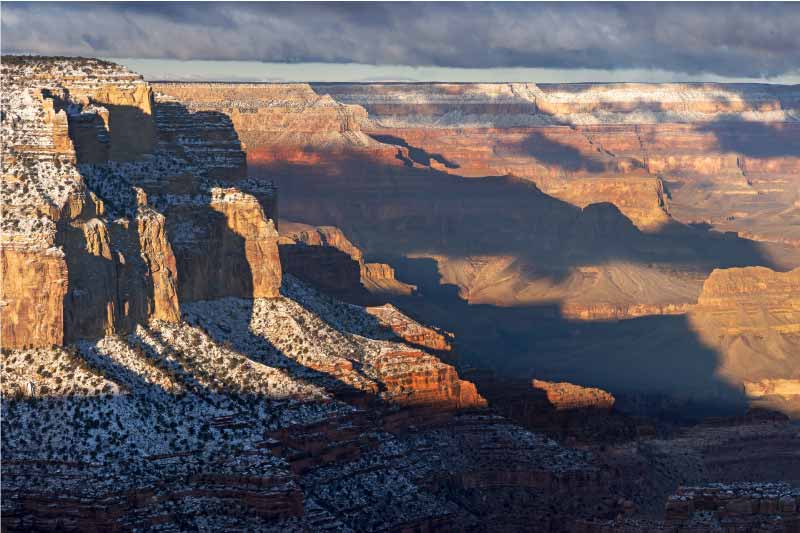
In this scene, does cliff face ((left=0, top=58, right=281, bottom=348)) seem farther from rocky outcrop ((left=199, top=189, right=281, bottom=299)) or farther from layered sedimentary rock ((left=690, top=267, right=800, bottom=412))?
layered sedimentary rock ((left=690, top=267, right=800, bottom=412))

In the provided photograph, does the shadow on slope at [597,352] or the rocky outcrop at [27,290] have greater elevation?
the rocky outcrop at [27,290]

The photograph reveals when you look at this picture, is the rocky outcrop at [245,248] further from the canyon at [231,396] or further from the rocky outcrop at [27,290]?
the rocky outcrop at [27,290]

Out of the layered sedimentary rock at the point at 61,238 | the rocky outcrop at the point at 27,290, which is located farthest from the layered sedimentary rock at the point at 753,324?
the rocky outcrop at the point at 27,290

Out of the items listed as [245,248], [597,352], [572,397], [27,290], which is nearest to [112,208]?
[27,290]

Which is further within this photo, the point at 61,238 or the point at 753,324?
the point at 753,324

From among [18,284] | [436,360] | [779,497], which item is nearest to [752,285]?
[436,360]

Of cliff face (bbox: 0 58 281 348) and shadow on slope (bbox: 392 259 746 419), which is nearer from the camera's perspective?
cliff face (bbox: 0 58 281 348)

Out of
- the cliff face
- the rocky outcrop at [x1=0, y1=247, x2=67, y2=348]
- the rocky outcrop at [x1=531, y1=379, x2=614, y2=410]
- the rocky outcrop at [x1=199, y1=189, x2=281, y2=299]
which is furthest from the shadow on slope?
the rocky outcrop at [x1=0, y1=247, x2=67, y2=348]

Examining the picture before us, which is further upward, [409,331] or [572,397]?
[409,331]

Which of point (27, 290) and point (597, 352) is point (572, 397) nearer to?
point (27, 290)
